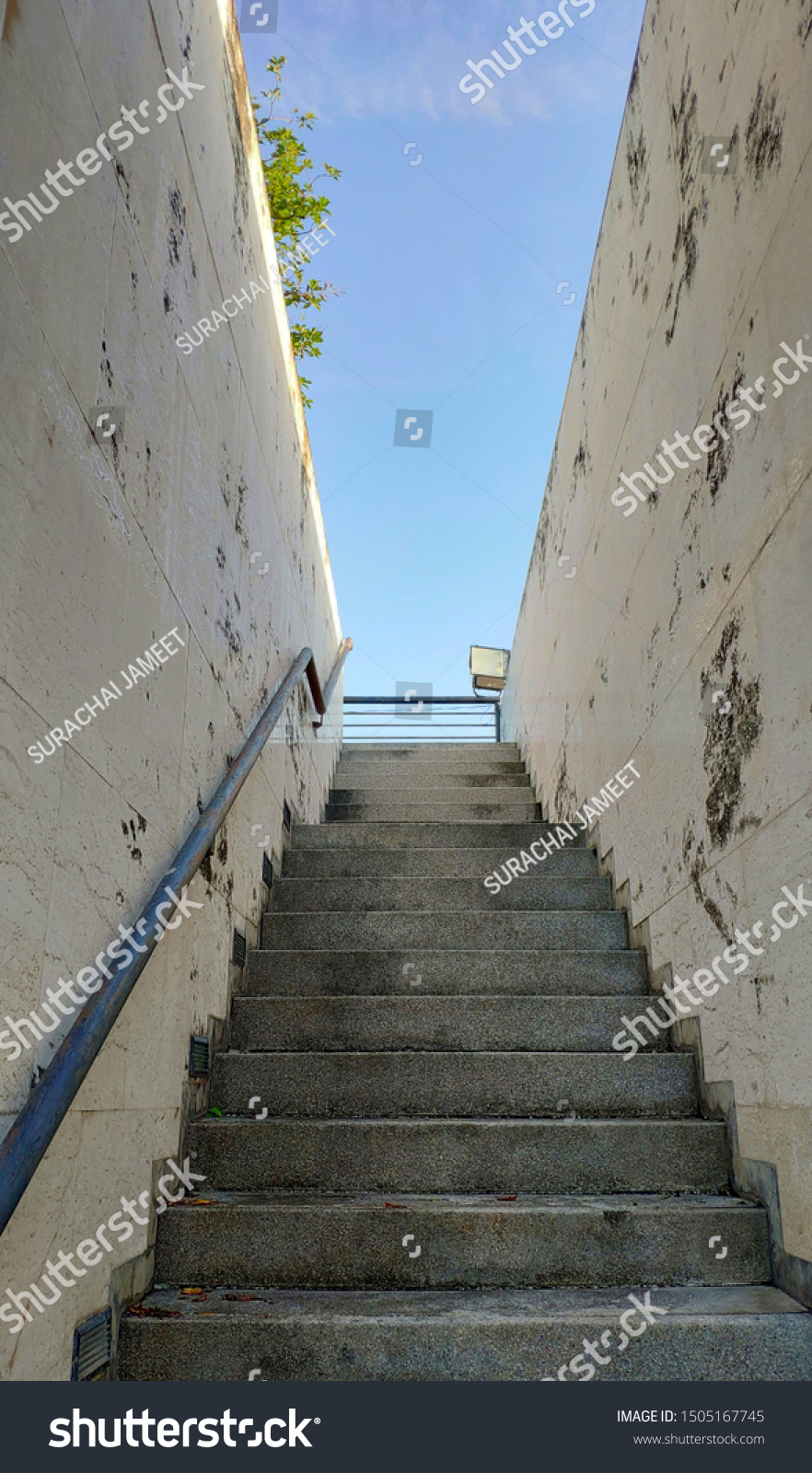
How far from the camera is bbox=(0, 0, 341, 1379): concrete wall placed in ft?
3.74

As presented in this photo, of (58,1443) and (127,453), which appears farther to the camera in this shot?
(127,453)

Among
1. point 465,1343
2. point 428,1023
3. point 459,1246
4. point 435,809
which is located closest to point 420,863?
point 435,809

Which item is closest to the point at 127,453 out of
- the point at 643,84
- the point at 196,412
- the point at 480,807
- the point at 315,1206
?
the point at 196,412

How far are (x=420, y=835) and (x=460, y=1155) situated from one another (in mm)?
1822

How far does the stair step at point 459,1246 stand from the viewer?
1.69 m

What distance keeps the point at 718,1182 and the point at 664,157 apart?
106 inches

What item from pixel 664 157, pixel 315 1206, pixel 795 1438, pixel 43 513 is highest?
pixel 664 157

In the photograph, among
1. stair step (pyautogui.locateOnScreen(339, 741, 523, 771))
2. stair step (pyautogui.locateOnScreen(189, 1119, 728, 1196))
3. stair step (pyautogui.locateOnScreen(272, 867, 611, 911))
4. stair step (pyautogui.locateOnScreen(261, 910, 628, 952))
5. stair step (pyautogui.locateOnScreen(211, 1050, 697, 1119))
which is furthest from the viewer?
stair step (pyautogui.locateOnScreen(339, 741, 523, 771))

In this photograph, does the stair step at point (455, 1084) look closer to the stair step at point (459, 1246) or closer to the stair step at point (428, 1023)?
the stair step at point (428, 1023)

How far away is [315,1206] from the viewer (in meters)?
1.76

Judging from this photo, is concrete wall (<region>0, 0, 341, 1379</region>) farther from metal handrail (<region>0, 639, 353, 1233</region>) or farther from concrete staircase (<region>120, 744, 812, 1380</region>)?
concrete staircase (<region>120, 744, 812, 1380</region>)

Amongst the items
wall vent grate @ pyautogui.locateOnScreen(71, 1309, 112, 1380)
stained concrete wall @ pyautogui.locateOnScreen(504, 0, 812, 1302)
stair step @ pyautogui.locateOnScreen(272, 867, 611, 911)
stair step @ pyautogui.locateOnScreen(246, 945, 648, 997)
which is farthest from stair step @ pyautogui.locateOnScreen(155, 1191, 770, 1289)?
stair step @ pyautogui.locateOnScreen(272, 867, 611, 911)

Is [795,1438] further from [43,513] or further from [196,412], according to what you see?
[196,412]

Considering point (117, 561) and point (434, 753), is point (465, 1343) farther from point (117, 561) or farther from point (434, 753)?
point (434, 753)
